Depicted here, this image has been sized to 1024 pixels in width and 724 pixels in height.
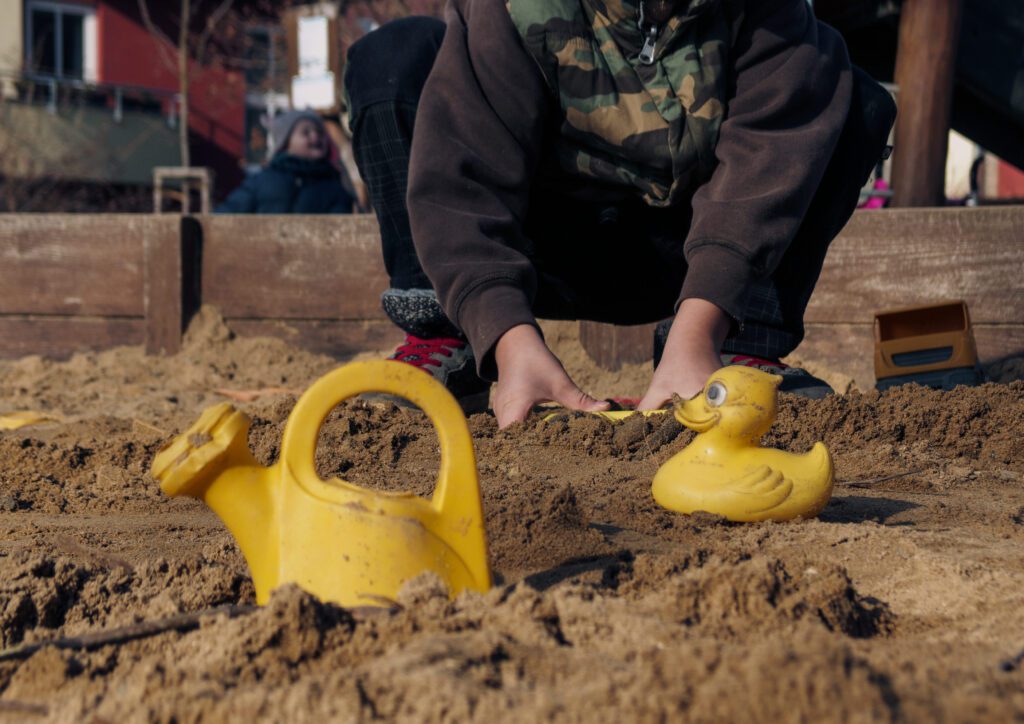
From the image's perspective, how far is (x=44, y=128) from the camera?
16.1m

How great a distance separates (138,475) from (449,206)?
0.85m

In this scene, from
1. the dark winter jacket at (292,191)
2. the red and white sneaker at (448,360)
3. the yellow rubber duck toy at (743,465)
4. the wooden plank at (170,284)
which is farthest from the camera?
the dark winter jacket at (292,191)

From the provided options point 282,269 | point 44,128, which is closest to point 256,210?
point 282,269

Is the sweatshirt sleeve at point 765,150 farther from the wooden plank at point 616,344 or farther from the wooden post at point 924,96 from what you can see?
the wooden post at point 924,96

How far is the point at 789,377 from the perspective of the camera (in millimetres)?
2580

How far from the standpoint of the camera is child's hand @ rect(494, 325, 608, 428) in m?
2.11

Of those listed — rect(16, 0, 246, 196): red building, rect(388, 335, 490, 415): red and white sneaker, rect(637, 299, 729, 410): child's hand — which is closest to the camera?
rect(637, 299, 729, 410): child's hand

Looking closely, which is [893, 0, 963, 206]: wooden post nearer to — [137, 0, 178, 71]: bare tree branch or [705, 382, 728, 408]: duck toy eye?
[705, 382, 728, 408]: duck toy eye

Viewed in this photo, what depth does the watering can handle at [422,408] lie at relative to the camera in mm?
1202

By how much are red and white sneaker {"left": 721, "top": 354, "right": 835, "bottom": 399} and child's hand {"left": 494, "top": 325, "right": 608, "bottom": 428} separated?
22.0 inches

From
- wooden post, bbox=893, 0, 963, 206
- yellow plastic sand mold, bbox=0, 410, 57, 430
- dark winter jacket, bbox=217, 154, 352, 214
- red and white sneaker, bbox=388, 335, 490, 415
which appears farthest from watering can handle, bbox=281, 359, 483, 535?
dark winter jacket, bbox=217, 154, 352, 214

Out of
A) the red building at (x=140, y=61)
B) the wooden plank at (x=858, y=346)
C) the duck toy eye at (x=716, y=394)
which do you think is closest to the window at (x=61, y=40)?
the red building at (x=140, y=61)

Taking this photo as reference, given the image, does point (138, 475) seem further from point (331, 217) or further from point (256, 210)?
point (256, 210)

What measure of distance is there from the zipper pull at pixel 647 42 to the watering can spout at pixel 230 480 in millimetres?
1460
